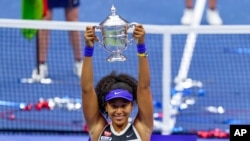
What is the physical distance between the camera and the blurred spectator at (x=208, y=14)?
544 inches

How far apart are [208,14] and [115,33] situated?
288 inches

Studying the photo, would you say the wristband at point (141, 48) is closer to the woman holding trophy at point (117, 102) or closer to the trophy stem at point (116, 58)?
the woman holding trophy at point (117, 102)

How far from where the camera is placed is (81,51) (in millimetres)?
11727

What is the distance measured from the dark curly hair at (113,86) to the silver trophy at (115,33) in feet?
1.22

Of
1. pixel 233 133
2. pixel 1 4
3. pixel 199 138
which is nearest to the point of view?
pixel 233 133

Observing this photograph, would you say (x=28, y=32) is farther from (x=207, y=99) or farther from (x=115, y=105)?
(x=115, y=105)

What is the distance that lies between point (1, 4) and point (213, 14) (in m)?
3.62

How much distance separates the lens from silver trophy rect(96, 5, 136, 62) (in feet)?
23.0

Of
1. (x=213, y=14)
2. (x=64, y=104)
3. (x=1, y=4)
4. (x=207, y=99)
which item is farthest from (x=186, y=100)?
(x=1, y=4)

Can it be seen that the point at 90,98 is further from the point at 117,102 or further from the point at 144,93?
the point at 144,93

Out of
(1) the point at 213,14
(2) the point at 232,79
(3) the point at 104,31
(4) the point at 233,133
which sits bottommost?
(4) the point at 233,133

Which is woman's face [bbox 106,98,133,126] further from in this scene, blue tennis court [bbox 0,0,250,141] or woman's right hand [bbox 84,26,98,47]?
blue tennis court [bbox 0,0,250,141]

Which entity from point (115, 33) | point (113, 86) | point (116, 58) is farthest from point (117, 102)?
point (115, 33)

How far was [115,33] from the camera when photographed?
7039 millimetres
